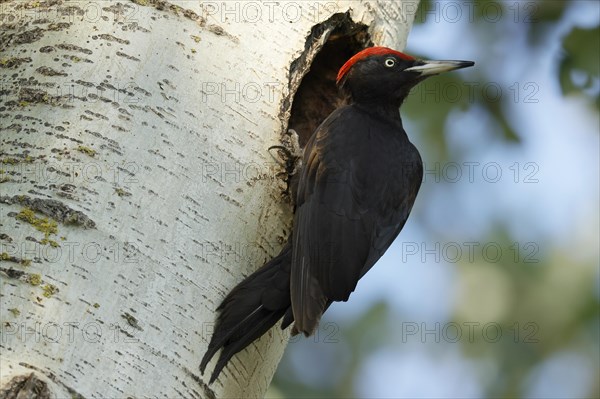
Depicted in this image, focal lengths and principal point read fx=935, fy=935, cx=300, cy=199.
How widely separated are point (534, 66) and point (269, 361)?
115 inches

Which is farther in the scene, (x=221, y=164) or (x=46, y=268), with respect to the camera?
(x=221, y=164)

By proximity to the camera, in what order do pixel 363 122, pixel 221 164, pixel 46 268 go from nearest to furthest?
pixel 46 268 → pixel 221 164 → pixel 363 122

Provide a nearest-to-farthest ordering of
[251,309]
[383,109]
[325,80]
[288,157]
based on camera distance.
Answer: [251,309], [288,157], [383,109], [325,80]

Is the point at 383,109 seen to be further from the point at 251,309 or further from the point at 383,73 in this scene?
A: the point at 251,309

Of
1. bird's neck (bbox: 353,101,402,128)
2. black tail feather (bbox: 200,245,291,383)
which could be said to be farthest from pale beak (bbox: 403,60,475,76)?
black tail feather (bbox: 200,245,291,383)

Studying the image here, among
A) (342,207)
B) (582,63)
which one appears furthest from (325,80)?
(582,63)

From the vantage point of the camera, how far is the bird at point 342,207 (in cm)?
304

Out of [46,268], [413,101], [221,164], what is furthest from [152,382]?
[413,101]

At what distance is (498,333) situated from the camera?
6254 mm

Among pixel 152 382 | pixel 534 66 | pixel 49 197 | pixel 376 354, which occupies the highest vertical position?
pixel 534 66

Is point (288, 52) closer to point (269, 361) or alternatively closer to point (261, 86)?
point (261, 86)

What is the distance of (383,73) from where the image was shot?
13.5 feet

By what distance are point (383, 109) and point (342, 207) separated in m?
0.97

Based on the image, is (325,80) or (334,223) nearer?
(334,223)
